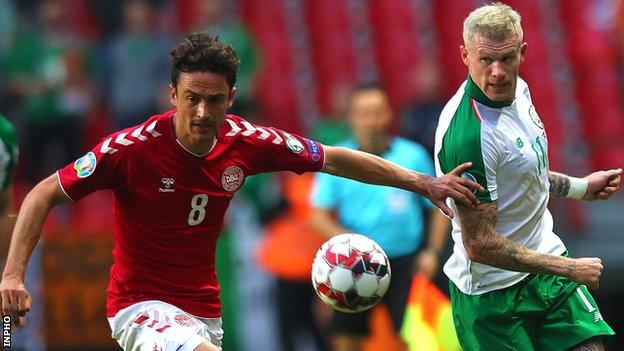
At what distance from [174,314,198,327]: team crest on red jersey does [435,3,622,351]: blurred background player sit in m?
1.30

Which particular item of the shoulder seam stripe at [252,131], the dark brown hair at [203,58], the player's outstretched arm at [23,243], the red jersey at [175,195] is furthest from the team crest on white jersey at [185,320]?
the dark brown hair at [203,58]

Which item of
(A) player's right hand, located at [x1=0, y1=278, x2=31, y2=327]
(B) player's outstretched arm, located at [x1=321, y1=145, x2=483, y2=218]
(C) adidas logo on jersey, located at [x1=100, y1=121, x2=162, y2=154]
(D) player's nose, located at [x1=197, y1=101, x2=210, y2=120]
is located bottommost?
(A) player's right hand, located at [x1=0, y1=278, x2=31, y2=327]

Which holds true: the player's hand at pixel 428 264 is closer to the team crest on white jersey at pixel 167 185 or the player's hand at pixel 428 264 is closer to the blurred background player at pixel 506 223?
the blurred background player at pixel 506 223

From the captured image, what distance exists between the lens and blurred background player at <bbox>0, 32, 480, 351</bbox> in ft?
18.4

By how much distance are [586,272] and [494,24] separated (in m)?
1.21

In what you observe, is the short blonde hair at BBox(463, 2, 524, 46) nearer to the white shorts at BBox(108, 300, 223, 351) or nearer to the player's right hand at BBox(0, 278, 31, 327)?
the white shorts at BBox(108, 300, 223, 351)

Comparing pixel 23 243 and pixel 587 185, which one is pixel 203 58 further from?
pixel 587 185

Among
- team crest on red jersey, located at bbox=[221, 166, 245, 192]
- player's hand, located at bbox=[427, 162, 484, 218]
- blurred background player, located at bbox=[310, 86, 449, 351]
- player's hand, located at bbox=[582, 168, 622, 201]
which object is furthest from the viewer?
blurred background player, located at bbox=[310, 86, 449, 351]

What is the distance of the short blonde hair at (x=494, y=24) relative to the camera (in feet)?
18.4

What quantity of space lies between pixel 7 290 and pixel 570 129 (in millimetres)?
7834

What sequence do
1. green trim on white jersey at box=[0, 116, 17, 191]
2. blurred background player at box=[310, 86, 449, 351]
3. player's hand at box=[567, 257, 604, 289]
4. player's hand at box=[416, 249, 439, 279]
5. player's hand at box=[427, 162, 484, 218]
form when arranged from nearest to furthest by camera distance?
player's hand at box=[567, 257, 604, 289], player's hand at box=[427, 162, 484, 218], green trim on white jersey at box=[0, 116, 17, 191], player's hand at box=[416, 249, 439, 279], blurred background player at box=[310, 86, 449, 351]

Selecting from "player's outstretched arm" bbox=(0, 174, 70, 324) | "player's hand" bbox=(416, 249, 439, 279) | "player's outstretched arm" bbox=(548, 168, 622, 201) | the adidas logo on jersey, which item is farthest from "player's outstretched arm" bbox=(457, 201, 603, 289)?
"player's hand" bbox=(416, 249, 439, 279)

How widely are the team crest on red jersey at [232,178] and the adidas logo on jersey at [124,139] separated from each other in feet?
1.26

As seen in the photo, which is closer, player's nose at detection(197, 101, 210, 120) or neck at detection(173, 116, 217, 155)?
player's nose at detection(197, 101, 210, 120)
